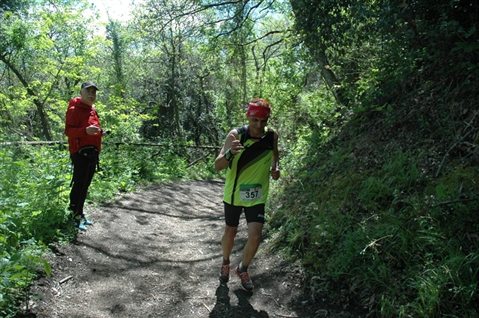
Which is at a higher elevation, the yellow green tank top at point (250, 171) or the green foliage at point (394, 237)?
the yellow green tank top at point (250, 171)

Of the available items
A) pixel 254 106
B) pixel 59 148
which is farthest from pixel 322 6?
pixel 59 148

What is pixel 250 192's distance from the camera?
3609 mm

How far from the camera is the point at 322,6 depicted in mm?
5457

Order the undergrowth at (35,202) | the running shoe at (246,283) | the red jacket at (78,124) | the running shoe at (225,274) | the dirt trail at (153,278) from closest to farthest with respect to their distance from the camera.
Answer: the undergrowth at (35,202) < the dirt trail at (153,278) < the running shoe at (246,283) < the running shoe at (225,274) < the red jacket at (78,124)

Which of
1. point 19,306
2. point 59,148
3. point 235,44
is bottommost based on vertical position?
point 19,306

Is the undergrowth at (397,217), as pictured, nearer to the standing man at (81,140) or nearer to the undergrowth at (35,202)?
the undergrowth at (35,202)

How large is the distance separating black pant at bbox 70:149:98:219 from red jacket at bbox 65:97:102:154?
0.41 ft

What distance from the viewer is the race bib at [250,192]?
11.8 ft

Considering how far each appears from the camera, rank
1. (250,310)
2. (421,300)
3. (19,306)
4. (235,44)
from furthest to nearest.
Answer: (235,44)
(250,310)
(19,306)
(421,300)

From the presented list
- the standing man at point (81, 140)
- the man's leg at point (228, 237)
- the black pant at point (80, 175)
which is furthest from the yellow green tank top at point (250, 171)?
the black pant at point (80, 175)

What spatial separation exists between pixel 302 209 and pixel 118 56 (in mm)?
21562

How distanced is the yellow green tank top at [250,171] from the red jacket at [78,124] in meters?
2.36

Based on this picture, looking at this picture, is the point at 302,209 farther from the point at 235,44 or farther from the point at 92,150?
the point at 235,44

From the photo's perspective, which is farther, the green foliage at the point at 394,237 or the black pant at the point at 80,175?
the black pant at the point at 80,175
